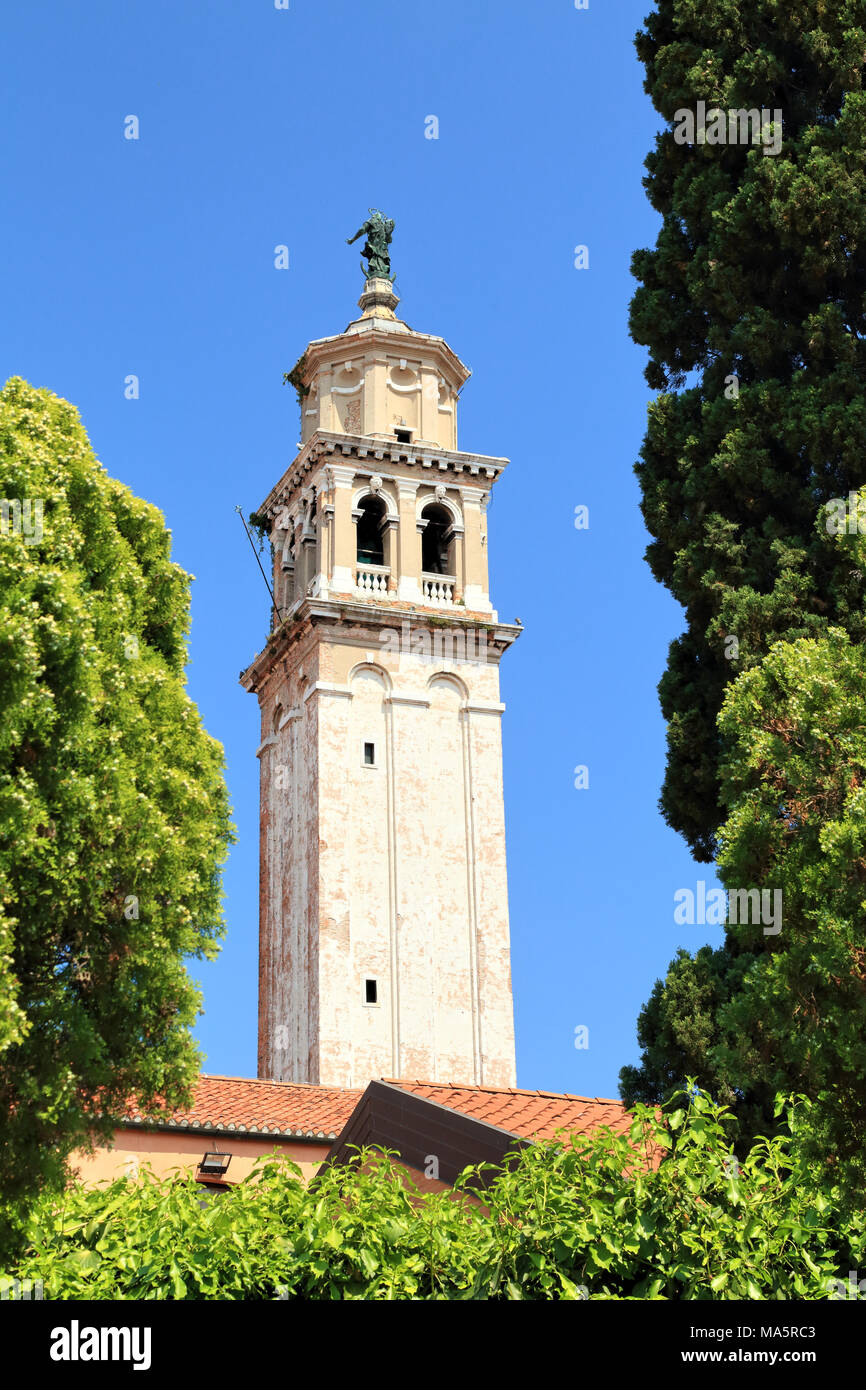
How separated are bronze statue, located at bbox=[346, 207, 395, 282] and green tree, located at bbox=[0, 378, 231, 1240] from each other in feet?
117

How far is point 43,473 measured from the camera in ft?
50.1

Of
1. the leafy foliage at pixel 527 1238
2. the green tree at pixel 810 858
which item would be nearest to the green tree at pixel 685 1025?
the green tree at pixel 810 858

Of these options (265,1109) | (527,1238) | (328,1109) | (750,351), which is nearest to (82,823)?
(527,1238)

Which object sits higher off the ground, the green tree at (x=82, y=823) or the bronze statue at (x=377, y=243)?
the bronze statue at (x=377, y=243)

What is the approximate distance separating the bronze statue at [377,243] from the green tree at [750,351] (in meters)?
27.5

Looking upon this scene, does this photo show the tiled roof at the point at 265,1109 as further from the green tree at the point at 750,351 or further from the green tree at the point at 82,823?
the green tree at the point at 82,823

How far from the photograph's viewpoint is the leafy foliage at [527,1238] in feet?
42.8

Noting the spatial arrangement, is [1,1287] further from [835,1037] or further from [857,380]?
[857,380]

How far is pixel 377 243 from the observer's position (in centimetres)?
5141

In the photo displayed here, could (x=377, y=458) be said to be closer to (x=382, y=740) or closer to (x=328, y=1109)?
(x=382, y=740)

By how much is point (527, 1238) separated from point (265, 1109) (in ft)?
53.1

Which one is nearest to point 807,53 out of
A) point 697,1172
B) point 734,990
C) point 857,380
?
point 857,380

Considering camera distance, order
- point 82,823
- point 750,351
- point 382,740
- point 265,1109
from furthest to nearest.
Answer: point 382,740
point 265,1109
point 750,351
point 82,823

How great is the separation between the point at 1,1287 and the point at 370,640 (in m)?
30.5
